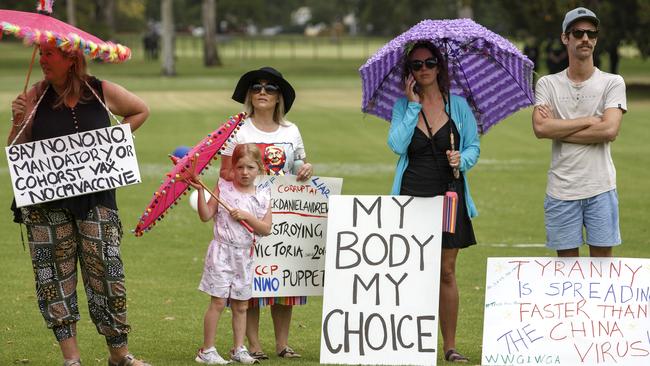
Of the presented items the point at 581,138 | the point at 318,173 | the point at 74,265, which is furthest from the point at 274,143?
the point at 318,173

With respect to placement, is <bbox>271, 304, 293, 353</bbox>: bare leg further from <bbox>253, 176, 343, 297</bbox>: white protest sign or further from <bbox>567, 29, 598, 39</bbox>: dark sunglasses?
<bbox>567, 29, 598, 39</bbox>: dark sunglasses

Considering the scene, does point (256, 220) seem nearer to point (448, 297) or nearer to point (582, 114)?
point (448, 297)

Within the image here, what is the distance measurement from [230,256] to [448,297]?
1381 millimetres

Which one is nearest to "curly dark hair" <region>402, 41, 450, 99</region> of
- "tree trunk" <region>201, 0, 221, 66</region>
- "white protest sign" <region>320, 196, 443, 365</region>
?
"white protest sign" <region>320, 196, 443, 365</region>

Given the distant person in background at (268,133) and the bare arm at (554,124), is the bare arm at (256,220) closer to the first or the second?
the distant person in background at (268,133)

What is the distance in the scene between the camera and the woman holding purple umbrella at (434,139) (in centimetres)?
787

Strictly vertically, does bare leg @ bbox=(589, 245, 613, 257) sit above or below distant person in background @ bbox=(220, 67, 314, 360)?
below

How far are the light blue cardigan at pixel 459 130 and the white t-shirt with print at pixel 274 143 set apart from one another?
648mm

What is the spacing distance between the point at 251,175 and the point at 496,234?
743 centimetres

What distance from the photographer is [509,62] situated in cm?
833

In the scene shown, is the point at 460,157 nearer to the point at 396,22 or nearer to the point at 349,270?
the point at 349,270

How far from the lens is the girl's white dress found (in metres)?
7.89

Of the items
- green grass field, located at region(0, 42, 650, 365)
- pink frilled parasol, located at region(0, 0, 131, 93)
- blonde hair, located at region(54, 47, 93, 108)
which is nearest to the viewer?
pink frilled parasol, located at region(0, 0, 131, 93)

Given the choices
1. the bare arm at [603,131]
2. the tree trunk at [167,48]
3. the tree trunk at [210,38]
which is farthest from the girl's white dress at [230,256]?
the tree trunk at [210,38]
